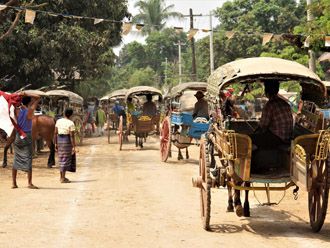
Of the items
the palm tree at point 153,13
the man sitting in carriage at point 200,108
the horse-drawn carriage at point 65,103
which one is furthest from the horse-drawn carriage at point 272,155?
the palm tree at point 153,13

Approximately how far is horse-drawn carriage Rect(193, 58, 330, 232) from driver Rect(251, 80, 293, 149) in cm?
14

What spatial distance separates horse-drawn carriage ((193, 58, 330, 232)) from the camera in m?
7.59

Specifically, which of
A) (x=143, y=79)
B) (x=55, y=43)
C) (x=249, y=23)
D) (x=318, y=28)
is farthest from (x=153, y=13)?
(x=318, y=28)

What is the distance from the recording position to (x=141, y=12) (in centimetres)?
7900

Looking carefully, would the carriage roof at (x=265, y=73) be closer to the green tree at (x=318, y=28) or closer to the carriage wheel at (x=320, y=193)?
the carriage wheel at (x=320, y=193)

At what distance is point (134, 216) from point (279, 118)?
8.76 ft

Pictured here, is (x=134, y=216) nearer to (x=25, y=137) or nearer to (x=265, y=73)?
(x=265, y=73)

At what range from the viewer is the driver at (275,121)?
8.71 meters

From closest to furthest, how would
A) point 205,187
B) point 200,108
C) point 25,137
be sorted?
point 205,187 < point 25,137 < point 200,108

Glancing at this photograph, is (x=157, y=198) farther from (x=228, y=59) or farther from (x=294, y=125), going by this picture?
(x=228, y=59)

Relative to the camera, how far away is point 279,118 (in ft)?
28.6

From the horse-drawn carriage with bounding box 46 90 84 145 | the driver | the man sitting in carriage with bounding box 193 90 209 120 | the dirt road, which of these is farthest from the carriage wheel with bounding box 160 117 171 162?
the driver

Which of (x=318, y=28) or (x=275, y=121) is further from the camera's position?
(x=318, y=28)

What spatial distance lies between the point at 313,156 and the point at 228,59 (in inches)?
1733
